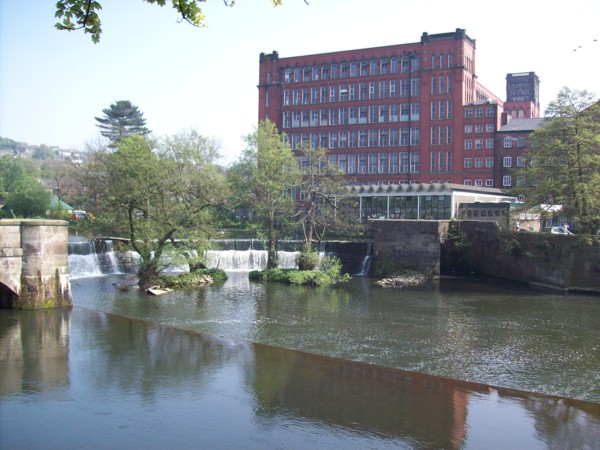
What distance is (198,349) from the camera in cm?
1969

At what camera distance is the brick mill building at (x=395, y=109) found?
7212cm

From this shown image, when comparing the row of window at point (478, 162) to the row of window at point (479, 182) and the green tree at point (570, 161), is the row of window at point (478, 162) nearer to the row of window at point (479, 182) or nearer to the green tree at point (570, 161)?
the row of window at point (479, 182)

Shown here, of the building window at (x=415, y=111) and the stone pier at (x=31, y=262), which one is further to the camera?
the building window at (x=415, y=111)

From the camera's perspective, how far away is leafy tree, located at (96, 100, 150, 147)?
103 metres

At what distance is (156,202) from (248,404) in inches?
866

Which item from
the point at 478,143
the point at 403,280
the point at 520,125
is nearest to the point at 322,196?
the point at 403,280

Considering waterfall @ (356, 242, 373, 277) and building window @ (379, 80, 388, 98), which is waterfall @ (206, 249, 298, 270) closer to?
waterfall @ (356, 242, 373, 277)

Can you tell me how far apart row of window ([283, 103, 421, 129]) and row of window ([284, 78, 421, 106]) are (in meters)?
1.26

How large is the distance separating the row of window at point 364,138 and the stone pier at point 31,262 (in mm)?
52285

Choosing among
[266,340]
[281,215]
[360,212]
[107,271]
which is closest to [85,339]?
[266,340]

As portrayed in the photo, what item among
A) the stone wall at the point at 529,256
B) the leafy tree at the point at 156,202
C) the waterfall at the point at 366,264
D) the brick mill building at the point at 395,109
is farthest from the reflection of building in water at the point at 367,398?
the brick mill building at the point at 395,109

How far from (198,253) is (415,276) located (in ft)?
48.2

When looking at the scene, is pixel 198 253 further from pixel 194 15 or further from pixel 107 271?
pixel 194 15

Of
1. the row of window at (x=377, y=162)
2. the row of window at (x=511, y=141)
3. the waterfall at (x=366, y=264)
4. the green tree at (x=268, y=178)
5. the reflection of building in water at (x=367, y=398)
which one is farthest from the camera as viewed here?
the row of window at (x=377, y=162)
